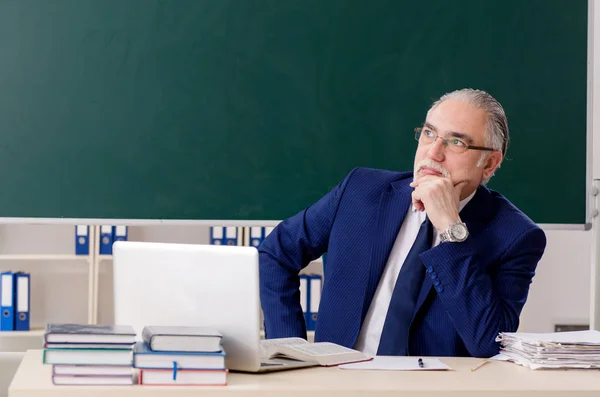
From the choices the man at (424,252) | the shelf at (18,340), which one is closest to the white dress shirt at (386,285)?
the man at (424,252)

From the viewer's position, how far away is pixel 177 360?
61.7 inches

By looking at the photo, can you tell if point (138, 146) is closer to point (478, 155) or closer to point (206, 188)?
point (206, 188)

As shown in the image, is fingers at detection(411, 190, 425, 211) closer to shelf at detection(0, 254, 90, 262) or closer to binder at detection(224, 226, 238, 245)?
binder at detection(224, 226, 238, 245)

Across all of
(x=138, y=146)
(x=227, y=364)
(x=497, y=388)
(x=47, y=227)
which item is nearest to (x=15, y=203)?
(x=138, y=146)

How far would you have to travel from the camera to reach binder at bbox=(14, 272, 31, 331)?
5508mm

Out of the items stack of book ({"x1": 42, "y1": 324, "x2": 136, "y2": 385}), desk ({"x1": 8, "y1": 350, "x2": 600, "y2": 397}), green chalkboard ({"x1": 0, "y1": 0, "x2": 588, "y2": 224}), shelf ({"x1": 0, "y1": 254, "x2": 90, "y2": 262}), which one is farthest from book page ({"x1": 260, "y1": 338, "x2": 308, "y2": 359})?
shelf ({"x1": 0, "y1": 254, "x2": 90, "y2": 262})

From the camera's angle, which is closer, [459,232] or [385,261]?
[459,232]

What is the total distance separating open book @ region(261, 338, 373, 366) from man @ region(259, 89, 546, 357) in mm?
391

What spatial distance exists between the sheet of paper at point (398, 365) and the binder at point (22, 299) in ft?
13.3

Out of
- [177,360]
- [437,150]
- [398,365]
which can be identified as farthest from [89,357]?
[437,150]

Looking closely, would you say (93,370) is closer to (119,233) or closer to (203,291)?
(203,291)

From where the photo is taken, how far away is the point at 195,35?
295cm

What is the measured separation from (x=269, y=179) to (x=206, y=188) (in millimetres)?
219

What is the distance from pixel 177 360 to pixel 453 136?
1196 millimetres
